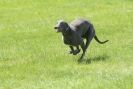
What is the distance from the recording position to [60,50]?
57.0 feet

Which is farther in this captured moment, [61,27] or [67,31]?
[67,31]

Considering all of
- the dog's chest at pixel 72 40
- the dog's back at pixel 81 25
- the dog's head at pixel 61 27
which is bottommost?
the dog's chest at pixel 72 40

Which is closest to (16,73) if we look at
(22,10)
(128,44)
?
(128,44)

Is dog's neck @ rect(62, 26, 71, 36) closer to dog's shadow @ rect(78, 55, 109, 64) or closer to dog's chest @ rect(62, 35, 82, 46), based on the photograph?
dog's chest @ rect(62, 35, 82, 46)

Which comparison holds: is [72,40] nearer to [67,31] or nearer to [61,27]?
[67,31]

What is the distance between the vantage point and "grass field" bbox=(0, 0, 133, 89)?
11.9 m

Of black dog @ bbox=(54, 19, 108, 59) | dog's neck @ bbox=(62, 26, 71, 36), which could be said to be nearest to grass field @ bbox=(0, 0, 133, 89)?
black dog @ bbox=(54, 19, 108, 59)

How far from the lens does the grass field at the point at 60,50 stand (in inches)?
467

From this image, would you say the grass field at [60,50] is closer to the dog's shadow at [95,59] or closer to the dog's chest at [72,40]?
the dog's shadow at [95,59]

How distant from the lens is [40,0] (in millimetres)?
35156

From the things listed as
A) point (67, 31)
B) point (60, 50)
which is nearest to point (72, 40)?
point (67, 31)

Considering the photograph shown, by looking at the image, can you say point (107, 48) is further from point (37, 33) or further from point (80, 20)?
point (37, 33)

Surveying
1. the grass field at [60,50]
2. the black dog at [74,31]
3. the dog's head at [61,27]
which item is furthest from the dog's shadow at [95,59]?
the dog's head at [61,27]

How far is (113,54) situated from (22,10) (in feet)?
52.9
